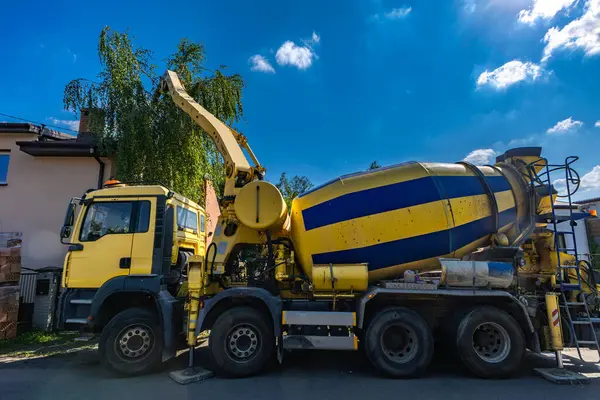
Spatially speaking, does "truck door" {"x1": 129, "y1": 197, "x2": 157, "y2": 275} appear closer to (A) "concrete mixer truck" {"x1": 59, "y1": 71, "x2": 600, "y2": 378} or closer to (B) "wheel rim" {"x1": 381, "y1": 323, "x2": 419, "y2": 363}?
(A) "concrete mixer truck" {"x1": 59, "y1": 71, "x2": 600, "y2": 378}

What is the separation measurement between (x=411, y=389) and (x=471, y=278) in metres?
1.97

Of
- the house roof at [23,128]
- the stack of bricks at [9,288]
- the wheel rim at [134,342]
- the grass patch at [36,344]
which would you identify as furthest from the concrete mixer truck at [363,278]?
the house roof at [23,128]

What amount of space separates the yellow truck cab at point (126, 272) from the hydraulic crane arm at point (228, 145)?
4.08 feet

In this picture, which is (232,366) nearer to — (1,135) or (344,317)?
(344,317)

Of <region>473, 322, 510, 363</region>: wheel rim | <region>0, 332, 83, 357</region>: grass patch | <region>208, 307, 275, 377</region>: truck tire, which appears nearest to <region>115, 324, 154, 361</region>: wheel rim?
<region>208, 307, 275, 377</region>: truck tire

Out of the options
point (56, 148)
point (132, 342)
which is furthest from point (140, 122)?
point (132, 342)

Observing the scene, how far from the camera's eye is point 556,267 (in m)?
6.33

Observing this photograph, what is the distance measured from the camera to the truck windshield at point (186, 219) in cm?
685

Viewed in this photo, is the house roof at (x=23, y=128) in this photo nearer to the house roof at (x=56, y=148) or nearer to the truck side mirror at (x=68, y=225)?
the house roof at (x=56, y=148)

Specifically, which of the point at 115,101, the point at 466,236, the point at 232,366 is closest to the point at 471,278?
the point at 466,236

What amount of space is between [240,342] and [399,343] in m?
2.62

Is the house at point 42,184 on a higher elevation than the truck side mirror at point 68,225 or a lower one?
higher

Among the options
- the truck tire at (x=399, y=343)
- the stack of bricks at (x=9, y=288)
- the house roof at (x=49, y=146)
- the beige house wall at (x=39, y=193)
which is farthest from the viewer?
the beige house wall at (x=39, y=193)

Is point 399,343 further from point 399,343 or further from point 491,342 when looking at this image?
point 491,342
